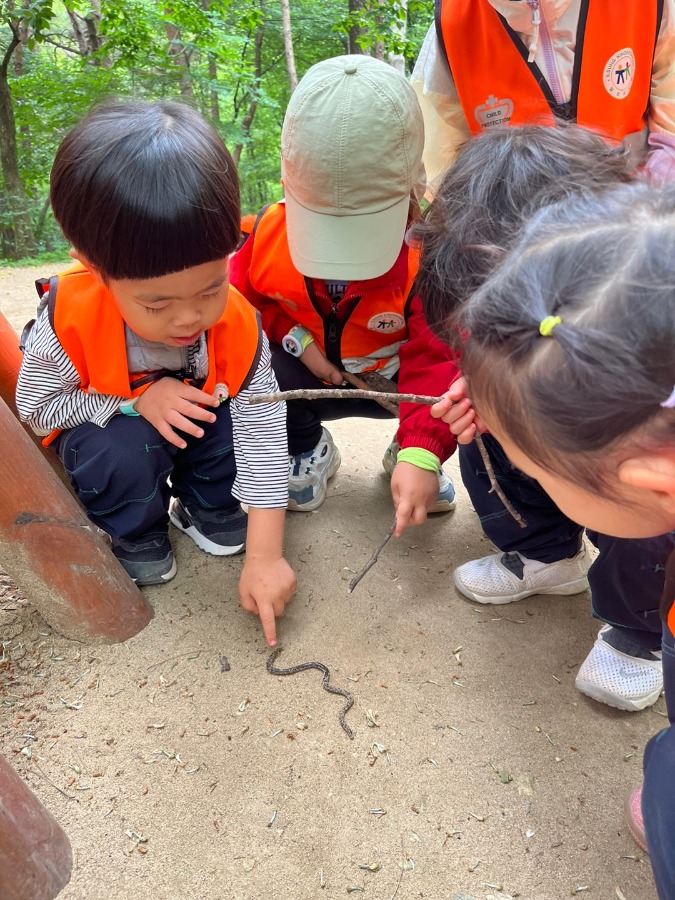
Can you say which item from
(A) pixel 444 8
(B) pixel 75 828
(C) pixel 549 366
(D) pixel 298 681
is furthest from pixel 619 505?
(A) pixel 444 8

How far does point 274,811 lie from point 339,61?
1.58 metres

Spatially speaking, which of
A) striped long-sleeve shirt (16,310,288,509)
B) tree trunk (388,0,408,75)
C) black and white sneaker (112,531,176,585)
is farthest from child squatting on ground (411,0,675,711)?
tree trunk (388,0,408,75)

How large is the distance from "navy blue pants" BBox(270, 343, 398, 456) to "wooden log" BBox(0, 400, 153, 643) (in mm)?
744

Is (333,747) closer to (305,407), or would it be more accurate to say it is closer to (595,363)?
(595,363)

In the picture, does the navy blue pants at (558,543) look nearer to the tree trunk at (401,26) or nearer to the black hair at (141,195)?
the black hair at (141,195)

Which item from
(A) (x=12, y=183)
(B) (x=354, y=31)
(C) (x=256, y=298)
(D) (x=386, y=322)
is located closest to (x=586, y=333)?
(D) (x=386, y=322)

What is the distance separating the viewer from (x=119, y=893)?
3.59ft

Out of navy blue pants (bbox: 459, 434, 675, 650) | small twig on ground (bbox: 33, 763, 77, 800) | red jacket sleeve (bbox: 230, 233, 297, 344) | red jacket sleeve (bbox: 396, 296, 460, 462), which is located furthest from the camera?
red jacket sleeve (bbox: 230, 233, 297, 344)

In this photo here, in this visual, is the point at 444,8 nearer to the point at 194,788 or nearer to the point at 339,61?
the point at 339,61

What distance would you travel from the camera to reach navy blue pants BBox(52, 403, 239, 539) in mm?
1646

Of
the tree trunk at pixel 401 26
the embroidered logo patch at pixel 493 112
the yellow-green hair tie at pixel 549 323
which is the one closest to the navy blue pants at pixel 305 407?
the embroidered logo patch at pixel 493 112

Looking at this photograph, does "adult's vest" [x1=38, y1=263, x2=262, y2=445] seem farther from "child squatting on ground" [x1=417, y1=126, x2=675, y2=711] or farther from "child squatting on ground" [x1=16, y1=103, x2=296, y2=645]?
"child squatting on ground" [x1=417, y1=126, x2=675, y2=711]

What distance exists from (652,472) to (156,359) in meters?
1.18

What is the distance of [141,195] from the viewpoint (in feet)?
4.17
